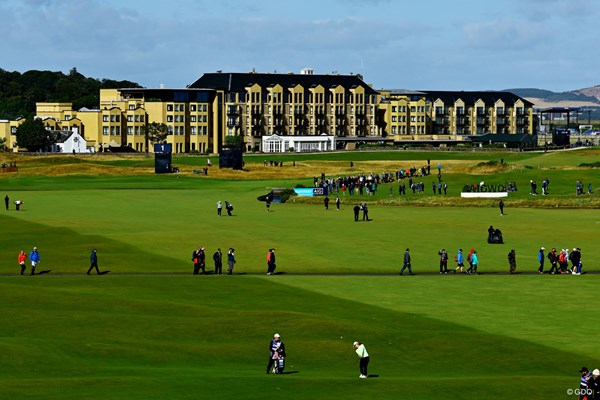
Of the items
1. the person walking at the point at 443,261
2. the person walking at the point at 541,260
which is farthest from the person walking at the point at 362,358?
the person walking at the point at 541,260

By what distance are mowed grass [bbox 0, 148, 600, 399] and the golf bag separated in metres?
0.51

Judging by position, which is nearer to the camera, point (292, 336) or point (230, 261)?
point (292, 336)

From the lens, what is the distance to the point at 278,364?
44875 millimetres

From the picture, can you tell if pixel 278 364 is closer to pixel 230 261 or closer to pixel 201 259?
pixel 201 259

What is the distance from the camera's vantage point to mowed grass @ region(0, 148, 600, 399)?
142 ft

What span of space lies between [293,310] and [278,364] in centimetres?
1527

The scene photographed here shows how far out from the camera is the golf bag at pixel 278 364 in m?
44.7

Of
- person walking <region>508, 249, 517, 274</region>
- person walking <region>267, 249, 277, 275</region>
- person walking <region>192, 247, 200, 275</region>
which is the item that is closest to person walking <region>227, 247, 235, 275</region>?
person walking <region>192, 247, 200, 275</region>

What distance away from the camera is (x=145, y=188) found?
6270 inches

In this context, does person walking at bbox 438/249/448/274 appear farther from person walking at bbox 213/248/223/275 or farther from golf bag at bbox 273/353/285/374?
golf bag at bbox 273/353/285/374

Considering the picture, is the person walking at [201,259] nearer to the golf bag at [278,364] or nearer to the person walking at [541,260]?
the person walking at [541,260]

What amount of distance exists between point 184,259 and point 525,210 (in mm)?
49959

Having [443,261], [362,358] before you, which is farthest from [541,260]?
[362,358]

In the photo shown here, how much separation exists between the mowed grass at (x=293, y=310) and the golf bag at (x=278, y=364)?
51 cm
